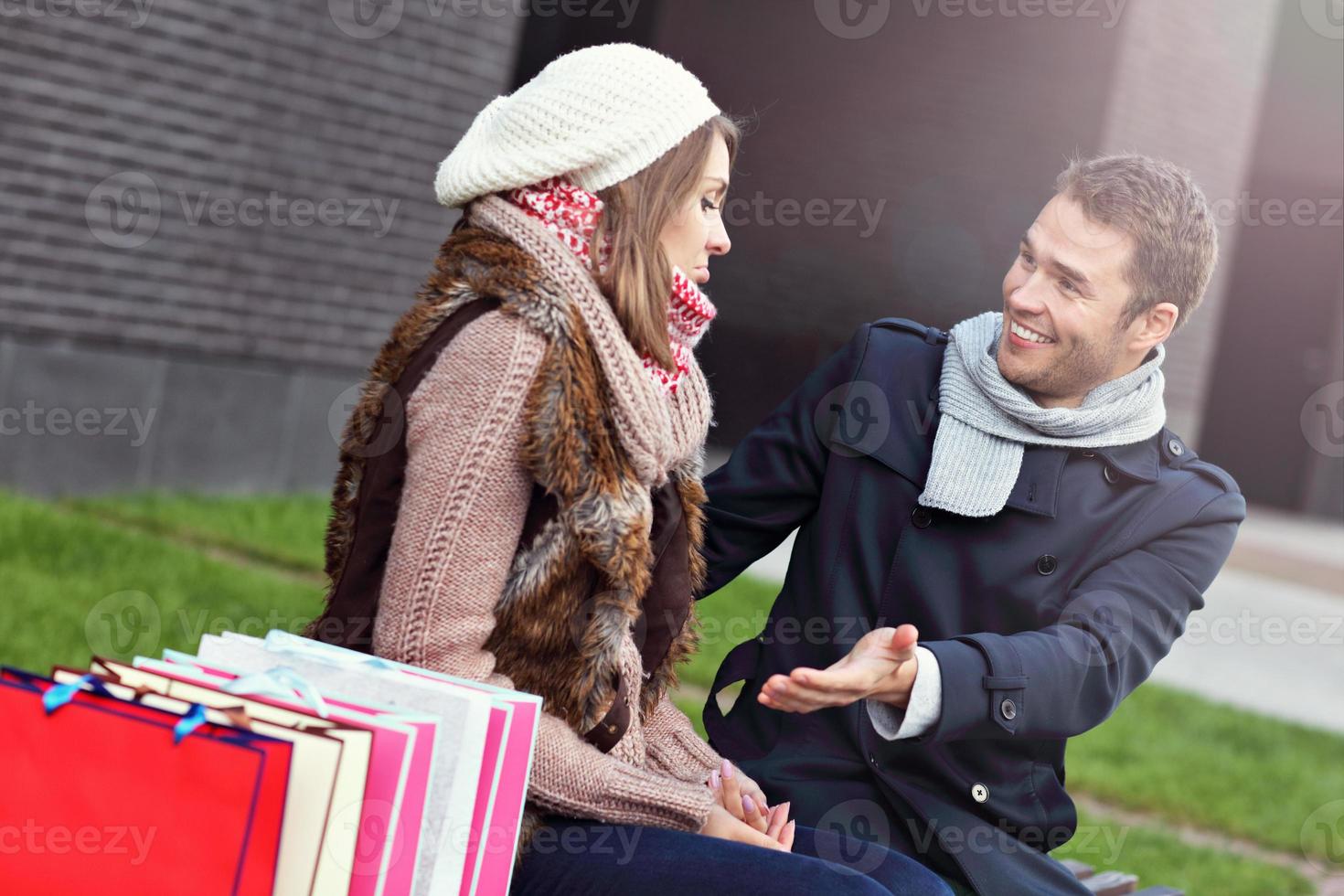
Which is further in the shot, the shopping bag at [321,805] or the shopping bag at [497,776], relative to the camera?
the shopping bag at [497,776]

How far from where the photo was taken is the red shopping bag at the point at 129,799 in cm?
179

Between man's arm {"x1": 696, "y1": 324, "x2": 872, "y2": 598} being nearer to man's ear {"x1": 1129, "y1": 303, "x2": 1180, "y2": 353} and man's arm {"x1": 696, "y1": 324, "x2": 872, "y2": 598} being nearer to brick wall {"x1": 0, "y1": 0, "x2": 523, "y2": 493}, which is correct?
man's ear {"x1": 1129, "y1": 303, "x2": 1180, "y2": 353}

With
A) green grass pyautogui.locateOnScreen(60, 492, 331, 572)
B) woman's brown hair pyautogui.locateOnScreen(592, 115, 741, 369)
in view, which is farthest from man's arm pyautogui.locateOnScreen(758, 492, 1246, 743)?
green grass pyautogui.locateOnScreen(60, 492, 331, 572)

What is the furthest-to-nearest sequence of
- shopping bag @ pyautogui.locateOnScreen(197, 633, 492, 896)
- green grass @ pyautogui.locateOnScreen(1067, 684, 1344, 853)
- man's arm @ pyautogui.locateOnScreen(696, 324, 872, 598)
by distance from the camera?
green grass @ pyautogui.locateOnScreen(1067, 684, 1344, 853)
man's arm @ pyautogui.locateOnScreen(696, 324, 872, 598)
shopping bag @ pyautogui.locateOnScreen(197, 633, 492, 896)

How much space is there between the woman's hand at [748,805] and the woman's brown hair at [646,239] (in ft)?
2.56

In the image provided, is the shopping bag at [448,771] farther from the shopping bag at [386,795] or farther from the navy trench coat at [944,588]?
the navy trench coat at [944,588]

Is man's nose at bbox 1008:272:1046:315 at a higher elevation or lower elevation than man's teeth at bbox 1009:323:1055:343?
higher

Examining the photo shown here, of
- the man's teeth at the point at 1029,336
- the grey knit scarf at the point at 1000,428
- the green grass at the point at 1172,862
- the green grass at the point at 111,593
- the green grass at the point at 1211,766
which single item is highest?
the man's teeth at the point at 1029,336

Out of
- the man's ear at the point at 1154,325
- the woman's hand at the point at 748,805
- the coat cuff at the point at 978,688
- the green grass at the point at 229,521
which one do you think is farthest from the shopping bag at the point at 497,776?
the green grass at the point at 229,521

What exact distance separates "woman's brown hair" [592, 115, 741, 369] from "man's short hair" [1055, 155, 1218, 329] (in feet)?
2.73

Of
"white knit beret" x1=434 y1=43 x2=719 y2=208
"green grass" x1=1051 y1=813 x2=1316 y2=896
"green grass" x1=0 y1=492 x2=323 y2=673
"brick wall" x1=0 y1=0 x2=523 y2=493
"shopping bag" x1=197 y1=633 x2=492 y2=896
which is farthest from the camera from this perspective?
"brick wall" x1=0 y1=0 x2=523 y2=493

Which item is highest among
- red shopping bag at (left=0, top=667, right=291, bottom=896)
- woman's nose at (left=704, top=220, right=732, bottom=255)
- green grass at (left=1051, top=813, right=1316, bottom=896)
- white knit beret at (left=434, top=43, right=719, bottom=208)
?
white knit beret at (left=434, top=43, right=719, bottom=208)

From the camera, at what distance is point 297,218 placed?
8.20m

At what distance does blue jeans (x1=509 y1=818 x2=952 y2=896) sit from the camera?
91.2 inches
